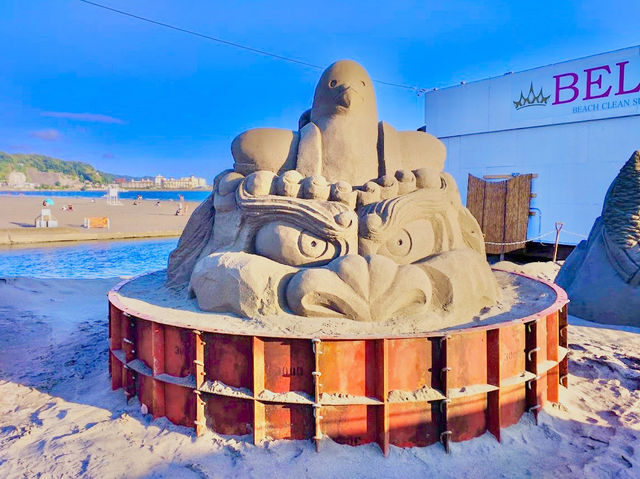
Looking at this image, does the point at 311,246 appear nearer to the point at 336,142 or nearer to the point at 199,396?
the point at 336,142

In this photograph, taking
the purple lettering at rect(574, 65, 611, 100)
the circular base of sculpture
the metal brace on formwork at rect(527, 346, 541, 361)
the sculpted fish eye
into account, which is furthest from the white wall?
the sculpted fish eye

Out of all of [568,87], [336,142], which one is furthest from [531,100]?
[336,142]

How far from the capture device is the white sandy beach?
3.03m

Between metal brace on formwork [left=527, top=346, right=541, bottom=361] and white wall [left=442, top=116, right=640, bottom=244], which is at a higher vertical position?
white wall [left=442, top=116, right=640, bottom=244]

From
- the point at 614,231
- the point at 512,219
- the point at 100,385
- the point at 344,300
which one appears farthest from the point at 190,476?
the point at 512,219

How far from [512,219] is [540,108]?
303 centimetres

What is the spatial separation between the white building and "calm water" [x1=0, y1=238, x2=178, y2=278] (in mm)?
10012

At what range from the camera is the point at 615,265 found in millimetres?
6602

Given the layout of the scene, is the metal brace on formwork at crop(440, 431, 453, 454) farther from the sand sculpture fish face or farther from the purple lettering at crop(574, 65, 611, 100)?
the purple lettering at crop(574, 65, 611, 100)

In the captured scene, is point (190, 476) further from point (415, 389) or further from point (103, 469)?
point (415, 389)

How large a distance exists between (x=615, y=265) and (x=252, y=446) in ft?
19.4

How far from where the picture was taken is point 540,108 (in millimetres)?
12164

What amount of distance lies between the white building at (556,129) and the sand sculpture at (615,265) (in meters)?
5.03

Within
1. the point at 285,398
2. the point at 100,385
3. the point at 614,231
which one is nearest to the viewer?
the point at 285,398
